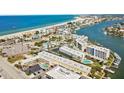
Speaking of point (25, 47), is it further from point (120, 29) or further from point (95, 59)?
point (120, 29)

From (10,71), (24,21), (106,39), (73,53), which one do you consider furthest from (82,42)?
(10,71)

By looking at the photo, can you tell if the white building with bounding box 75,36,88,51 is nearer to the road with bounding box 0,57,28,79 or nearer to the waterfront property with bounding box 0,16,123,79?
the waterfront property with bounding box 0,16,123,79

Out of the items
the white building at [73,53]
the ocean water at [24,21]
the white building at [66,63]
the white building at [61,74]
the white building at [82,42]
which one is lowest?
the white building at [61,74]

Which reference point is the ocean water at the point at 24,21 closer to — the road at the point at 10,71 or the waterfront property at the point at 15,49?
the waterfront property at the point at 15,49

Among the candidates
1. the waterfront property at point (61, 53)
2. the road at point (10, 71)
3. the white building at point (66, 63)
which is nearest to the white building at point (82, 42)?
the waterfront property at point (61, 53)

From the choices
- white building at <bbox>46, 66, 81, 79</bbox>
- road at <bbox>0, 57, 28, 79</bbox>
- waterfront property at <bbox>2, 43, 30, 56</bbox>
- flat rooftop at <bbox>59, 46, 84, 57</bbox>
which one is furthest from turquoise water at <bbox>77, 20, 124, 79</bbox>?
road at <bbox>0, 57, 28, 79</bbox>
